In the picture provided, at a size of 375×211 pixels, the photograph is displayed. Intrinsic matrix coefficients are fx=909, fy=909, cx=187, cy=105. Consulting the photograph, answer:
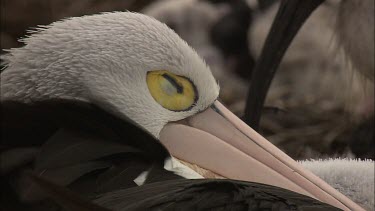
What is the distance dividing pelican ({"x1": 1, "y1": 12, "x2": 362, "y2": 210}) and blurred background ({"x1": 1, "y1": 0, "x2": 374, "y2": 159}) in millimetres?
1558

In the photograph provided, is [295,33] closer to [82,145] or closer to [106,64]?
[106,64]

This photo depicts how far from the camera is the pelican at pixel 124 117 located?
1105 millimetres

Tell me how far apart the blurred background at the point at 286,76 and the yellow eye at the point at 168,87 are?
5.24 feet

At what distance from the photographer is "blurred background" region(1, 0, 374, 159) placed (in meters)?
2.91

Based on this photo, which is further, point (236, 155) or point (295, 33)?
point (295, 33)

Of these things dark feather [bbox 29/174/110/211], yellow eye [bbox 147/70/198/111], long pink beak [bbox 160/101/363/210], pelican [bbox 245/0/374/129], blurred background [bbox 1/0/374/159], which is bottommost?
blurred background [bbox 1/0/374/159]

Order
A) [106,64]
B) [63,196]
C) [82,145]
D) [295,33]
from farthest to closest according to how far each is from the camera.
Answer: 1. [295,33]
2. [106,64]
3. [82,145]
4. [63,196]

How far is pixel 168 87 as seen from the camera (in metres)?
1.32

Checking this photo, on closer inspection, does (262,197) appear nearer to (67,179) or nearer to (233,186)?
(233,186)

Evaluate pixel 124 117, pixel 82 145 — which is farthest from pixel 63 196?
pixel 124 117

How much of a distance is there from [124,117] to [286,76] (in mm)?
1843

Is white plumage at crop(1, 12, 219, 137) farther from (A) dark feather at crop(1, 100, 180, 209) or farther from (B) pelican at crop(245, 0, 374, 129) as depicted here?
(B) pelican at crop(245, 0, 374, 129)

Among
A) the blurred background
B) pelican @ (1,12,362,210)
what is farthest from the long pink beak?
the blurred background

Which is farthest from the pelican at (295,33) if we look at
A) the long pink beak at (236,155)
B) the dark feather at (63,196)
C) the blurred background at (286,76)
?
the dark feather at (63,196)
